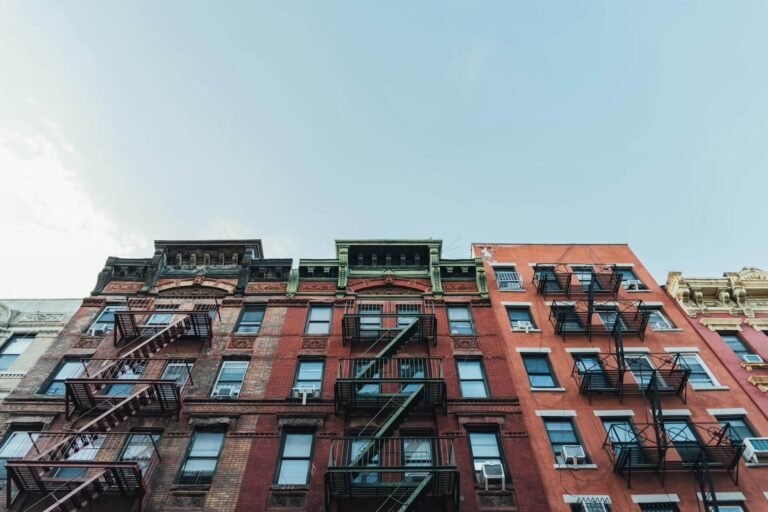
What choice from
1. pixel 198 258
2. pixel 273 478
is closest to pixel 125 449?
pixel 273 478

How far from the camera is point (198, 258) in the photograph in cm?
2670

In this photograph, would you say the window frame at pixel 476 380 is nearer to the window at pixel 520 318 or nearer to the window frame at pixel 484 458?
the window frame at pixel 484 458

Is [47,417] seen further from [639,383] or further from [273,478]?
[639,383]

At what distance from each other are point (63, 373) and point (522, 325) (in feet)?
57.6

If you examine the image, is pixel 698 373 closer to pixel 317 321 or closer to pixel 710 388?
pixel 710 388

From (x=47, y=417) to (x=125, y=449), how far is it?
3337 millimetres

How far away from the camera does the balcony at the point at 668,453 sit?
54.5 feet

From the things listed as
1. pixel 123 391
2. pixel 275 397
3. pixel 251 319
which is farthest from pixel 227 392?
pixel 251 319

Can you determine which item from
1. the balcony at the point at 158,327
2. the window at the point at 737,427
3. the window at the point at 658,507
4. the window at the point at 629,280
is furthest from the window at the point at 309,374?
the window at the point at 629,280

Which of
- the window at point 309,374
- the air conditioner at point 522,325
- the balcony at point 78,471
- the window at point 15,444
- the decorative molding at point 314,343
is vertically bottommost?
the balcony at point 78,471

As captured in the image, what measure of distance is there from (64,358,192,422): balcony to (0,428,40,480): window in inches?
52.4

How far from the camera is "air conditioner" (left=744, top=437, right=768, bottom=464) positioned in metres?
17.2

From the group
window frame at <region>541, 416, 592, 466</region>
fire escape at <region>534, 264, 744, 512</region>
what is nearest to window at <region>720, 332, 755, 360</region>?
fire escape at <region>534, 264, 744, 512</region>

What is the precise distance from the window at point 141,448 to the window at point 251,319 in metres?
5.74
